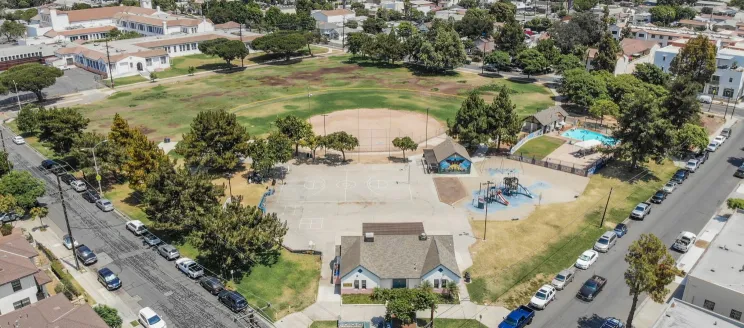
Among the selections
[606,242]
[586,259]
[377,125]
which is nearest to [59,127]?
[377,125]

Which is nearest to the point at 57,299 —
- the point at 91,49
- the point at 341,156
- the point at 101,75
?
the point at 341,156

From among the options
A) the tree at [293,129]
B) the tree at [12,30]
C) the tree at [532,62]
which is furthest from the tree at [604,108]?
the tree at [12,30]

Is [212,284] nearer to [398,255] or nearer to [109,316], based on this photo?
[109,316]

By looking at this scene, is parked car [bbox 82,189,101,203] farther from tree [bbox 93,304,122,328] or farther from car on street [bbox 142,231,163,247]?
tree [bbox 93,304,122,328]

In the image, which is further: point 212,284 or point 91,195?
point 91,195

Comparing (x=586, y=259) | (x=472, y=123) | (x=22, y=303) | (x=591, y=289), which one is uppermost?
(x=472, y=123)

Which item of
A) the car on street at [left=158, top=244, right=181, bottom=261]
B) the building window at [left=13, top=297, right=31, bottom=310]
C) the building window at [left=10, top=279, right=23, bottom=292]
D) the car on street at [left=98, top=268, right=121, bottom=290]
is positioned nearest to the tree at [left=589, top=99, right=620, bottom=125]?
the car on street at [left=158, top=244, right=181, bottom=261]

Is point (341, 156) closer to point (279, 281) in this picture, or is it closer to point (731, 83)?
point (279, 281)

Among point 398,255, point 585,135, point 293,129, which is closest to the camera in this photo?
point 398,255
